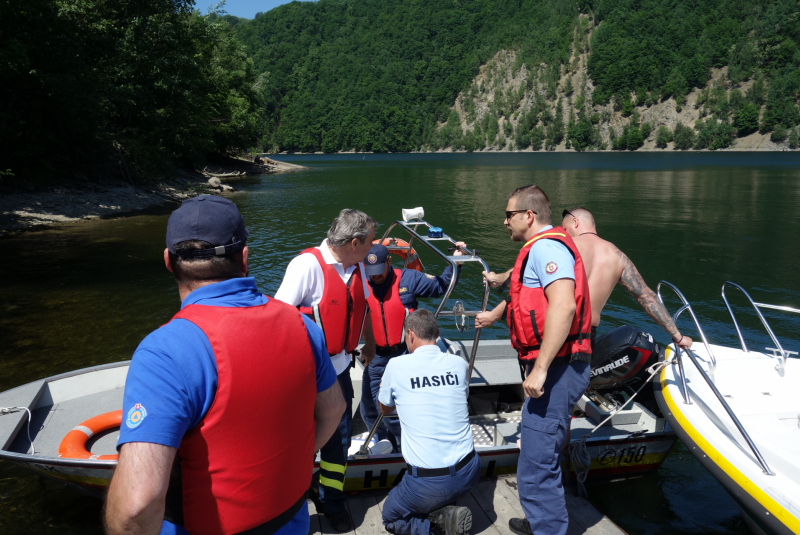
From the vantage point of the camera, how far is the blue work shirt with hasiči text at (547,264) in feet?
10.1

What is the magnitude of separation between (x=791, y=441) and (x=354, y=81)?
18261cm

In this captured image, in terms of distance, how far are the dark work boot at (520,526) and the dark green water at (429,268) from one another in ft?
5.44

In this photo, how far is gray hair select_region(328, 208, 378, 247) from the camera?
331cm

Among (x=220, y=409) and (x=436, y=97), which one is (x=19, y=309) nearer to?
(x=220, y=409)

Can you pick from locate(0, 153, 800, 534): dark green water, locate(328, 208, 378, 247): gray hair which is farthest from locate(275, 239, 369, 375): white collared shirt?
locate(0, 153, 800, 534): dark green water

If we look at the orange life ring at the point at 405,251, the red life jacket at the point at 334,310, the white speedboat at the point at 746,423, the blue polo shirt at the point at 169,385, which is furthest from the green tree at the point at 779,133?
the blue polo shirt at the point at 169,385

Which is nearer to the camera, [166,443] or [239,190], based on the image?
[166,443]

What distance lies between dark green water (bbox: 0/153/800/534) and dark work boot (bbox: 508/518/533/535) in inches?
65.3

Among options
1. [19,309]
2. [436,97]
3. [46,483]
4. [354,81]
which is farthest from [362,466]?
[354,81]

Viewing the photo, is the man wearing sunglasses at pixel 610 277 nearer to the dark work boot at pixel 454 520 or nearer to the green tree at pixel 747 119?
the dark work boot at pixel 454 520

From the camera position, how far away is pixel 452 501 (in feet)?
11.2

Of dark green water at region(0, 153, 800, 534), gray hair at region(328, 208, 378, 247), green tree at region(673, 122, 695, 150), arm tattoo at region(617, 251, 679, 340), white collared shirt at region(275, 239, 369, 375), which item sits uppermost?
green tree at region(673, 122, 695, 150)

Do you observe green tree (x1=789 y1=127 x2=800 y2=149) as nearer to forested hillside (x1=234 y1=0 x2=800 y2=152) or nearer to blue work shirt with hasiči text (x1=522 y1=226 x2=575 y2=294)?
forested hillside (x1=234 y1=0 x2=800 y2=152)

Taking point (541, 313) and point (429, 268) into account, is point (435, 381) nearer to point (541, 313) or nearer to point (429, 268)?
point (541, 313)
